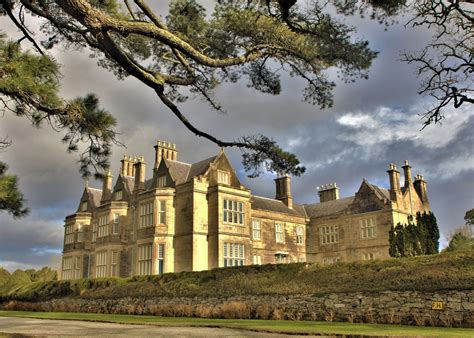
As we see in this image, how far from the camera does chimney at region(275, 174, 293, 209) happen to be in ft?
133

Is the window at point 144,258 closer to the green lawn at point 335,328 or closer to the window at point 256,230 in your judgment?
the window at point 256,230

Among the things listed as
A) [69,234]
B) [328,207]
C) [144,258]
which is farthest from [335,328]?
[69,234]

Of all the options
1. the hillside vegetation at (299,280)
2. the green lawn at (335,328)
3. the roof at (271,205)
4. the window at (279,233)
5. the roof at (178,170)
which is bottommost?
the green lawn at (335,328)

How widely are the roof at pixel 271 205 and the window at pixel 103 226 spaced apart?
36.3ft

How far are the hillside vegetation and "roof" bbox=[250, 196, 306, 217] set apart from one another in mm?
13638

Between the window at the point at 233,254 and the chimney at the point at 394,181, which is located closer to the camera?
the window at the point at 233,254

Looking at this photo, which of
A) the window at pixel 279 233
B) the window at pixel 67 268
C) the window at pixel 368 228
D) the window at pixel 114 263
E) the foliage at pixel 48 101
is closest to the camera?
the foliage at pixel 48 101

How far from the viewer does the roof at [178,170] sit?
3132cm

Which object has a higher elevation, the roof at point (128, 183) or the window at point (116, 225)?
the roof at point (128, 183)

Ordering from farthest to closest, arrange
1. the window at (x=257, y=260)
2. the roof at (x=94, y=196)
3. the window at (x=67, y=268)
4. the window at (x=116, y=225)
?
1. the roof at (x=94, y=196)
2. the window at (x=67, y=268)
3. the window at (x=257, y=260)
4. the window at (x=116, y=225)

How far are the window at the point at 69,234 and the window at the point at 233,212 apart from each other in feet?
49.5

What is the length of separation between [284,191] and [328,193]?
567 centimetres

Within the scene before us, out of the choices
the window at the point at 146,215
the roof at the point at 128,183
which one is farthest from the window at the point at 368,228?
the roof at the point at 128,183

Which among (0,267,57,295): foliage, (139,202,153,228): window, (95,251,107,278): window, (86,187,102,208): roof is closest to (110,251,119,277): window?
(95,251,107,278): window
